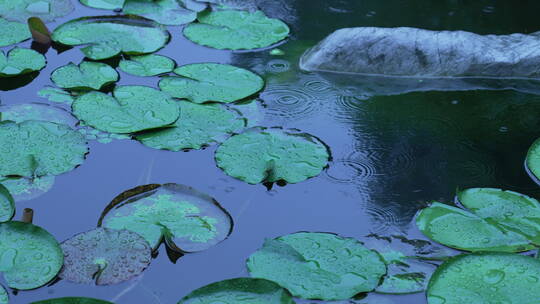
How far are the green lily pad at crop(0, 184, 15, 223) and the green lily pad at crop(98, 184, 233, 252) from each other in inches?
11.2

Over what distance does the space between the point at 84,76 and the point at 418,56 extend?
152cm

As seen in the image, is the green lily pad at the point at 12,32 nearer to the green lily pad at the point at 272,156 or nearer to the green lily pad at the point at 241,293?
the green lily pad at the point at 272,156

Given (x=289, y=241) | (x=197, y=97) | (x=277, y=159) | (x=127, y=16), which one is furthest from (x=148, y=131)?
(x=127, y=16)

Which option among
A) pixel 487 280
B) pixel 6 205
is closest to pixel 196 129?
pixel 6 205

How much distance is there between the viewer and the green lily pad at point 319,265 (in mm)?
1925

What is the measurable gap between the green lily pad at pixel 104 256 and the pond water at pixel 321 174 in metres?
0.03

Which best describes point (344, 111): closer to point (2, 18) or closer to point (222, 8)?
point (222, 8)

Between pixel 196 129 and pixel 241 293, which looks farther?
pixel 196 129

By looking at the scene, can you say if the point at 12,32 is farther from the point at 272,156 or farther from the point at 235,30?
the point at 272,156

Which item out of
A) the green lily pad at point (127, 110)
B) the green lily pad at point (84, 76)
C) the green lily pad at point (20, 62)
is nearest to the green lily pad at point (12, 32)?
the green lily pad at point (20, 62)

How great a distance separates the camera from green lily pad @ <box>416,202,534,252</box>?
2.13 m

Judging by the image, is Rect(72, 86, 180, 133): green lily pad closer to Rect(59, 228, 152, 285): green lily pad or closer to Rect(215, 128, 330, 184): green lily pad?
Rect(215, 128, 330, 184): green lily pad

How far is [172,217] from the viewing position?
2176 millimetres

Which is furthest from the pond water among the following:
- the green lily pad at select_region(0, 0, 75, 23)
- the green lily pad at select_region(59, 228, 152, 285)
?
the green lily pad at select_region(0, 0, 75, 23)
